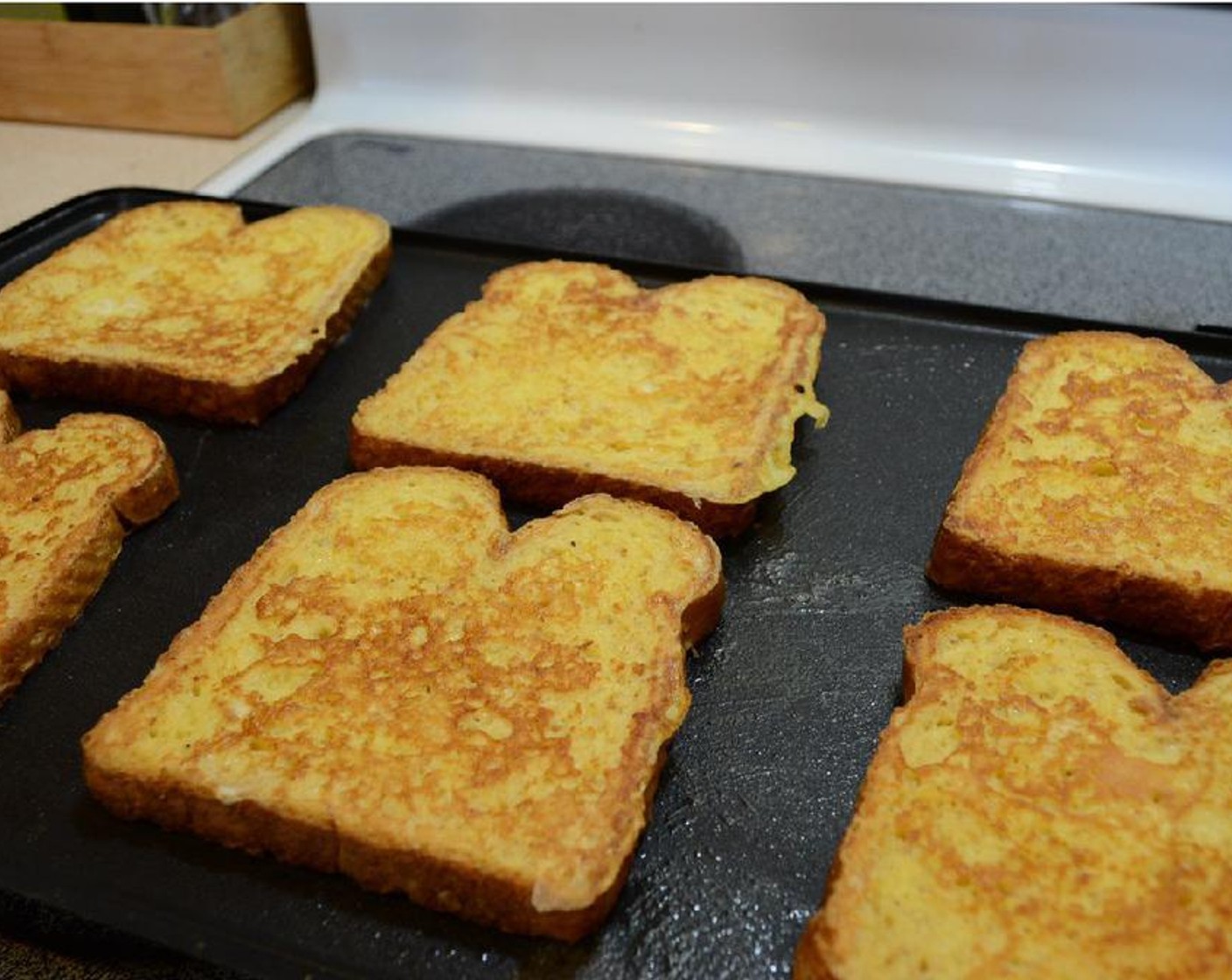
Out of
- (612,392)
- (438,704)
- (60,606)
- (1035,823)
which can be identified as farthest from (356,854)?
(612,392)

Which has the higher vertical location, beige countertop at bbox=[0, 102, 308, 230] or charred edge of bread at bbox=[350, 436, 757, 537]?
charred edge of bread at bbox=[350, 436, 757, 537]

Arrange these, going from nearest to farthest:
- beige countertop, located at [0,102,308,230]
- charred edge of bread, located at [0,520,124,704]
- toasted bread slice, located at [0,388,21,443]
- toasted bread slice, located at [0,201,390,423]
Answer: charred edge of bread, located at [0,520,124,704] → toasted bread slice, located at [0,388,21,443] → toasted bread slice, located at [0,201,390,423] → beige countertop, located at [0,102,308,230]

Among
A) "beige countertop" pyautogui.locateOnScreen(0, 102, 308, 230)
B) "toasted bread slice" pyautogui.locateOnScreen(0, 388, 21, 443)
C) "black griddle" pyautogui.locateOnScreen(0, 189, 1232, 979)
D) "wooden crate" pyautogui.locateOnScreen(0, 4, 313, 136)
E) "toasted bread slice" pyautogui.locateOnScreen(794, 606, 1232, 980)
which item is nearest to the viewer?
"toasted bread slice" pyautogui.locateOnScreen(794, 606, 1232, 980)

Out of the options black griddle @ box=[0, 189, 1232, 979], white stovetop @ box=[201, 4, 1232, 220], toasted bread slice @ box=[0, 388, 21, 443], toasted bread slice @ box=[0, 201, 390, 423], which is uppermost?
white stovetop @ box=[201, 4, 1232, 220]

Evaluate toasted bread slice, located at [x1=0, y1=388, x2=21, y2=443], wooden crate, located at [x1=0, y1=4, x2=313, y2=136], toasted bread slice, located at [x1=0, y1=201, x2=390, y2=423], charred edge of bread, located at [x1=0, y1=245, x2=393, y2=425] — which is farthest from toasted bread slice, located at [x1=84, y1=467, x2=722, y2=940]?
wooden crate, located at [x1=0, y1=4, x2=313, y2=136]

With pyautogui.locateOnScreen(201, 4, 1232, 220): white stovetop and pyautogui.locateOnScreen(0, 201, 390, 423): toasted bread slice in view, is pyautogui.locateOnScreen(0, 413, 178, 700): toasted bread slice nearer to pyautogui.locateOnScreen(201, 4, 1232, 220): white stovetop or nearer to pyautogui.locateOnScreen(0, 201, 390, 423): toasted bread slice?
pyautogui.locateOnScreen(0, 201, 390, 423): toasted bread slice

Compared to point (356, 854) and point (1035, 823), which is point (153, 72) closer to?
point (356, 854)

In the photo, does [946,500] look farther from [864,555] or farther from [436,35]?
[436,35]
